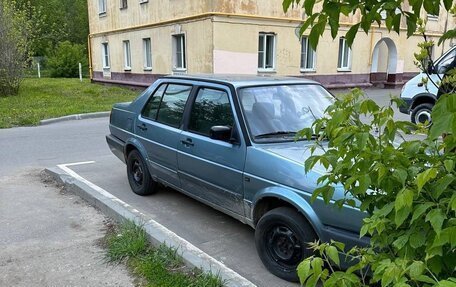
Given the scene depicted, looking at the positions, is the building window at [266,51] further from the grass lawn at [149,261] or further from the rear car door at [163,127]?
the grass lawn at [149,261]

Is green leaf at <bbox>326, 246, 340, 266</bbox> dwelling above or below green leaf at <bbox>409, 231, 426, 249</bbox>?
below

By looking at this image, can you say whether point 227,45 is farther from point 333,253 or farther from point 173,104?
point 333,253

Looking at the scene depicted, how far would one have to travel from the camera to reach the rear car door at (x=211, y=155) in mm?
3916

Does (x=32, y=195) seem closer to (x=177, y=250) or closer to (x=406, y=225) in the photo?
(x=177, y=250)

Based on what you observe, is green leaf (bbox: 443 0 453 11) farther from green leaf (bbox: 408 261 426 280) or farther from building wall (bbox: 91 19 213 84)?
building wall (bbox: 91 19 213 84)

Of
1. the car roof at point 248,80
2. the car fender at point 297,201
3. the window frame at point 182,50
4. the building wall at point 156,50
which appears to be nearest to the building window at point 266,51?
the building wall at point 156,50

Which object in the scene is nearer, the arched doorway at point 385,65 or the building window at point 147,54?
the building window at point 147,54

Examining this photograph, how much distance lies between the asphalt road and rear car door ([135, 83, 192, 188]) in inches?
15.9

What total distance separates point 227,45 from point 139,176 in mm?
11275

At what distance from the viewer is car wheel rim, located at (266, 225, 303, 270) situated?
3.38 m

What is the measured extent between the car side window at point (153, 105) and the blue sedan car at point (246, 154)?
0.04 feet

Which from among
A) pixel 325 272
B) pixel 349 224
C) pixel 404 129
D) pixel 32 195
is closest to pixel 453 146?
pixel 404 129

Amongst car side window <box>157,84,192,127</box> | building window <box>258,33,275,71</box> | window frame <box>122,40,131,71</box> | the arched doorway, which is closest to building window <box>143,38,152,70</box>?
window frame <box>122,40,131,71</box>

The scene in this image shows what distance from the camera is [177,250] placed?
3754 millimetres
